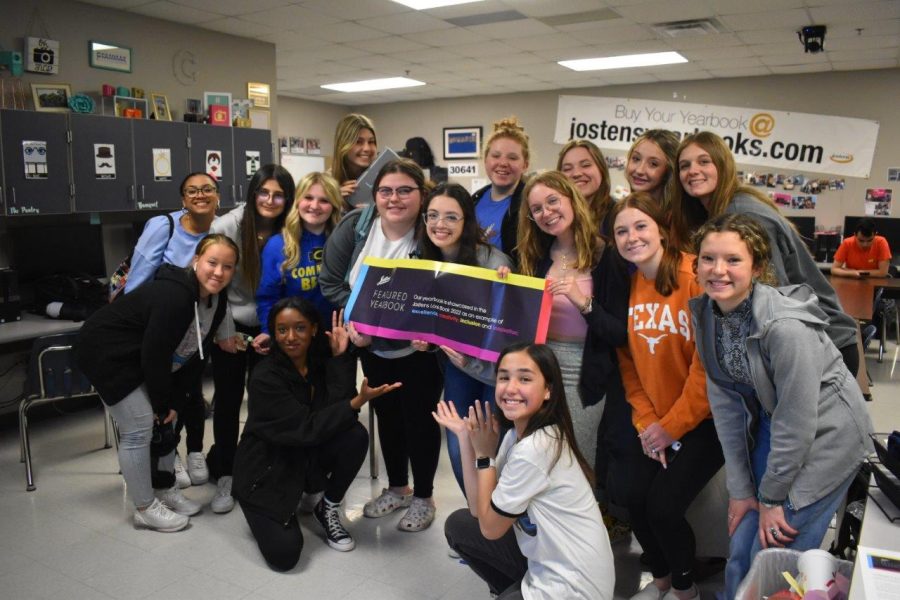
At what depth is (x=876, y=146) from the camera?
845cm

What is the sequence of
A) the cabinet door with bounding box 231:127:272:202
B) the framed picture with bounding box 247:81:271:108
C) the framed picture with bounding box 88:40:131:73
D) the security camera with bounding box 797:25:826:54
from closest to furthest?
1. the framed picture with bounding box 88:40:131:73
2. the cabinet door with bounding box 231:127:272:202
3. the security camera with bounding box 797:25:826:54
4. the framed picture with bounding box 247:81:271:108

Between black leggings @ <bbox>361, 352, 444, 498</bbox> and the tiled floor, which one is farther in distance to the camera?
black leggings @ <bbox>361, 352, 444, 498</bbox>

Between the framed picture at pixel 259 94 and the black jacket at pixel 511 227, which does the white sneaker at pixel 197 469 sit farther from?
the framed picture at pixel 259 94

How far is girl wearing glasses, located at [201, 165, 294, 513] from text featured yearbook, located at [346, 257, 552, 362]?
731mm

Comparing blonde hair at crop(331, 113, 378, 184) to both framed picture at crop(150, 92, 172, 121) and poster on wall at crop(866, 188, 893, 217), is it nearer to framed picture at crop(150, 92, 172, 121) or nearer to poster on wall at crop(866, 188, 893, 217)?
framed picture at crop(150, 92, 172, 121)

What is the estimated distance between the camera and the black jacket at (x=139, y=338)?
113 inches

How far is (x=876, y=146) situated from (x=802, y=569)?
851 centimetres

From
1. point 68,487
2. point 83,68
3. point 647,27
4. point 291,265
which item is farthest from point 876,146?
point 68,487

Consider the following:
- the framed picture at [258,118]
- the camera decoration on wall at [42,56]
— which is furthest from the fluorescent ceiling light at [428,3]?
the camera decoration on wall at [42,56]

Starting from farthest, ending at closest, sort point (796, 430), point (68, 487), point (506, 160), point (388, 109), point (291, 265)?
point (388, 109) < point (68, 487) < point (291, 265) < point (506, 160) < point (796, 430)

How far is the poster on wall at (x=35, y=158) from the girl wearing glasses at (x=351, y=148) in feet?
7.42

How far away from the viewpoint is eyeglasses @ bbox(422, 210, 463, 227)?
8.59 feet

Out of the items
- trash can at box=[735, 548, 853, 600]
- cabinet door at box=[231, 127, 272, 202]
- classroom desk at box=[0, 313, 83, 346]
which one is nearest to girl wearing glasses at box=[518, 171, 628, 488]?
trash can at box=[735, 548, 853, 600]

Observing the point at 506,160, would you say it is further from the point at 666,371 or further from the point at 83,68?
the point at 83,68
